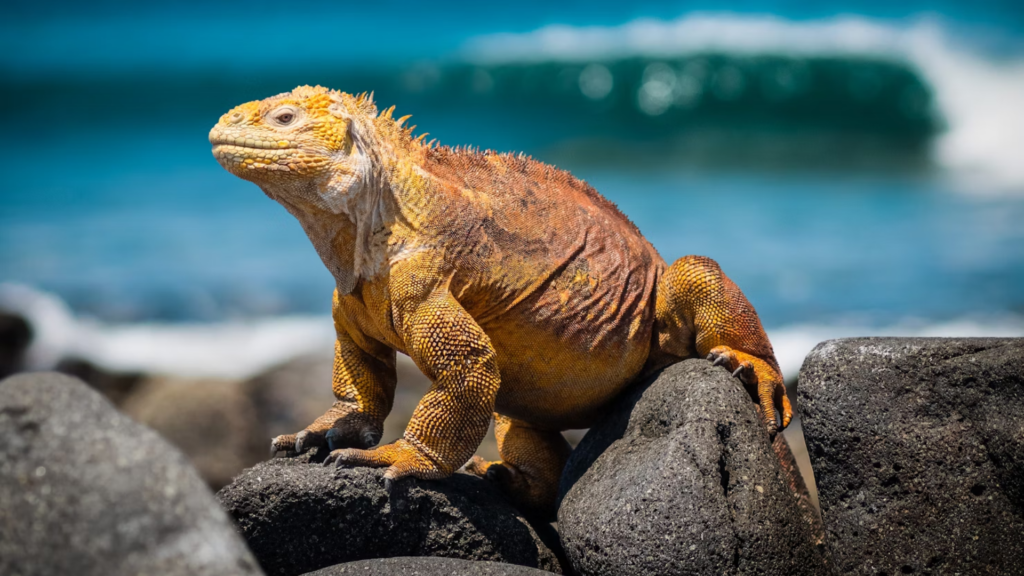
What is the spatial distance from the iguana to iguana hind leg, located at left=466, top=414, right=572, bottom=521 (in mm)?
10

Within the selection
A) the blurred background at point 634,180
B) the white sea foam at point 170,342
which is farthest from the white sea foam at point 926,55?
the white sea foam at point 170,342

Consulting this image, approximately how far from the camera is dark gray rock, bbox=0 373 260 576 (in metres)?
2.85

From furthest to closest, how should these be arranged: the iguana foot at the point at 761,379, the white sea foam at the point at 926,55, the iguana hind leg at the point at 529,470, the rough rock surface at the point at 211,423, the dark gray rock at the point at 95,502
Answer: the white sea foam at the point at 926,55 → the rough rock surface at the point at 211,423 → the iguana hind leg at the point at 529,470 → the iguana foot at the point at 761,379 → the dark gray rock at the point at 95,502

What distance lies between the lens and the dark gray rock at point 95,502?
285 cm

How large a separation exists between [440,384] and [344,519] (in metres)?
0.81

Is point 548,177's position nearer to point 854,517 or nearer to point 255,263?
point 854,517

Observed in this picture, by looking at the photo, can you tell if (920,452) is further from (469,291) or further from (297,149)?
(297,149)

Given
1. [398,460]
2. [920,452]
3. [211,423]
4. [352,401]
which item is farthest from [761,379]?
[211,423]

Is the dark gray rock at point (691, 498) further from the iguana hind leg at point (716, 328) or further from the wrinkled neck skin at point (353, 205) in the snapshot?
the wrinkled neck skin at point (353, 205)

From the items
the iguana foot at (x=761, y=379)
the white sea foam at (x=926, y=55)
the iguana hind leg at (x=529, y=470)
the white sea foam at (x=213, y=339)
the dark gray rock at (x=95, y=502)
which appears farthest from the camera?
the white sea foam at (x=926, y=55)

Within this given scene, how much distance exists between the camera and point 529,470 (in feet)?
19.5

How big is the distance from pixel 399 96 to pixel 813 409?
83.5 feet

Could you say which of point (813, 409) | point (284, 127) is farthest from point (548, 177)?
point (813, 409)

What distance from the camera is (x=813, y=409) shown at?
4730mm
